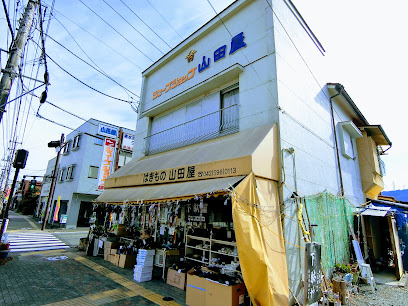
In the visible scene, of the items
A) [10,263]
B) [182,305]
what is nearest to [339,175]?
[182,305]

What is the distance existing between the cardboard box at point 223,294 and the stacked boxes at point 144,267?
301 cm

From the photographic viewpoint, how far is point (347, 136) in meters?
11.6

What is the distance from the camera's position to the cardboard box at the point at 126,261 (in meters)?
8.69

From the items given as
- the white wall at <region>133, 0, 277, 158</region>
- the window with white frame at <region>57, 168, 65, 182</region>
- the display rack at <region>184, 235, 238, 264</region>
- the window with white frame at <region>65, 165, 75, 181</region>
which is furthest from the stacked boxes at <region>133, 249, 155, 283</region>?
the window with white frame at <region>57, 168, 65, 182</region>

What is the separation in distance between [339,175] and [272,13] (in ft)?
24.5

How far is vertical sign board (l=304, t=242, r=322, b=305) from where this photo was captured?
4918 millimetres

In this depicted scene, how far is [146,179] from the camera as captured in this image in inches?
335

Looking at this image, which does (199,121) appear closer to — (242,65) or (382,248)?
(242,65)

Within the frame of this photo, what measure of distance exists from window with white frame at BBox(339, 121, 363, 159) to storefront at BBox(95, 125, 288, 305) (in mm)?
6558

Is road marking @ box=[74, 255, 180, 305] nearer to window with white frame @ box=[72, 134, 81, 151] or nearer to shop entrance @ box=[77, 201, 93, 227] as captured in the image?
shop entrance @ box=[77, 201, 93, 227]

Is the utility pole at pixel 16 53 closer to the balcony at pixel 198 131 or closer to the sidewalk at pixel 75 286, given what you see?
the sidewalk at pixel 75 286

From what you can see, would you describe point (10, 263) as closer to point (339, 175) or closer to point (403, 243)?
point (339, 175)

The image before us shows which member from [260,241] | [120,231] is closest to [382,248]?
[260,241]

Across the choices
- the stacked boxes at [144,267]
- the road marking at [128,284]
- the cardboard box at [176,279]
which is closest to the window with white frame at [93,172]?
the road marking at [128,284]
